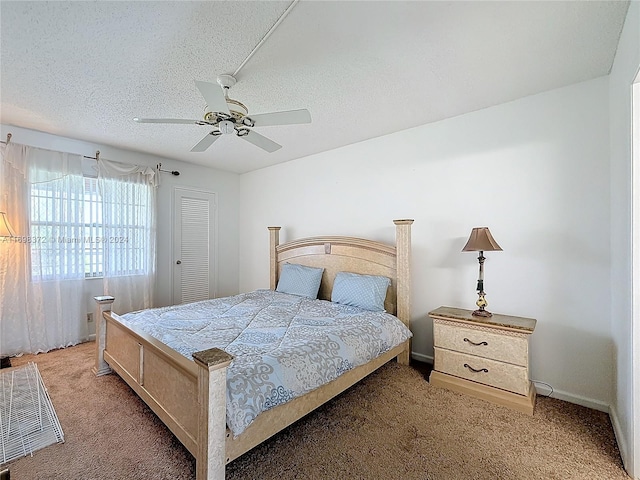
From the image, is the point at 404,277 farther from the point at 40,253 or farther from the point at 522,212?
the point at 40,253

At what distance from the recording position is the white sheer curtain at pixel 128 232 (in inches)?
154

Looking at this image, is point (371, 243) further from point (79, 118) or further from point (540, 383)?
point (79, 118)

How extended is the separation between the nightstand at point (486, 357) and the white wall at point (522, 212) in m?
0.32

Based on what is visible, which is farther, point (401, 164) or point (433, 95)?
point (401, 164)

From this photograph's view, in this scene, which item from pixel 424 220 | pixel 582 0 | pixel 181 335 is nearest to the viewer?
pixel 582 0

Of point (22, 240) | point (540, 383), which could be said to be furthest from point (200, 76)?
→ point (540, 383)

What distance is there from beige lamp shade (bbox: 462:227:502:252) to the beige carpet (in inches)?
48.0

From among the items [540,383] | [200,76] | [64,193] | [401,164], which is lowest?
[540,383]

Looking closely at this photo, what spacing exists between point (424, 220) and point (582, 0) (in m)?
1.99

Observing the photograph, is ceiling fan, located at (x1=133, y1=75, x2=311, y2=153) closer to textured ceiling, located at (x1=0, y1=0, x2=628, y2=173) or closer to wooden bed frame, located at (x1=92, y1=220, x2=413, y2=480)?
textured ceiling, located at (x1=0, y1=0, x2=628, y2=173)

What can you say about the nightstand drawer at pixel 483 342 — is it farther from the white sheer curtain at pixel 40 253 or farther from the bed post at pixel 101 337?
the white sheer curtain at pixel 40 253

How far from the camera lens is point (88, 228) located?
376cm

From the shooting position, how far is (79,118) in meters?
3.05

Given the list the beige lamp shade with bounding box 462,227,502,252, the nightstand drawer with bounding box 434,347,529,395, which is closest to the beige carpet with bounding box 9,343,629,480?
the nightstand drawer with bounding box 434,347,529,395
